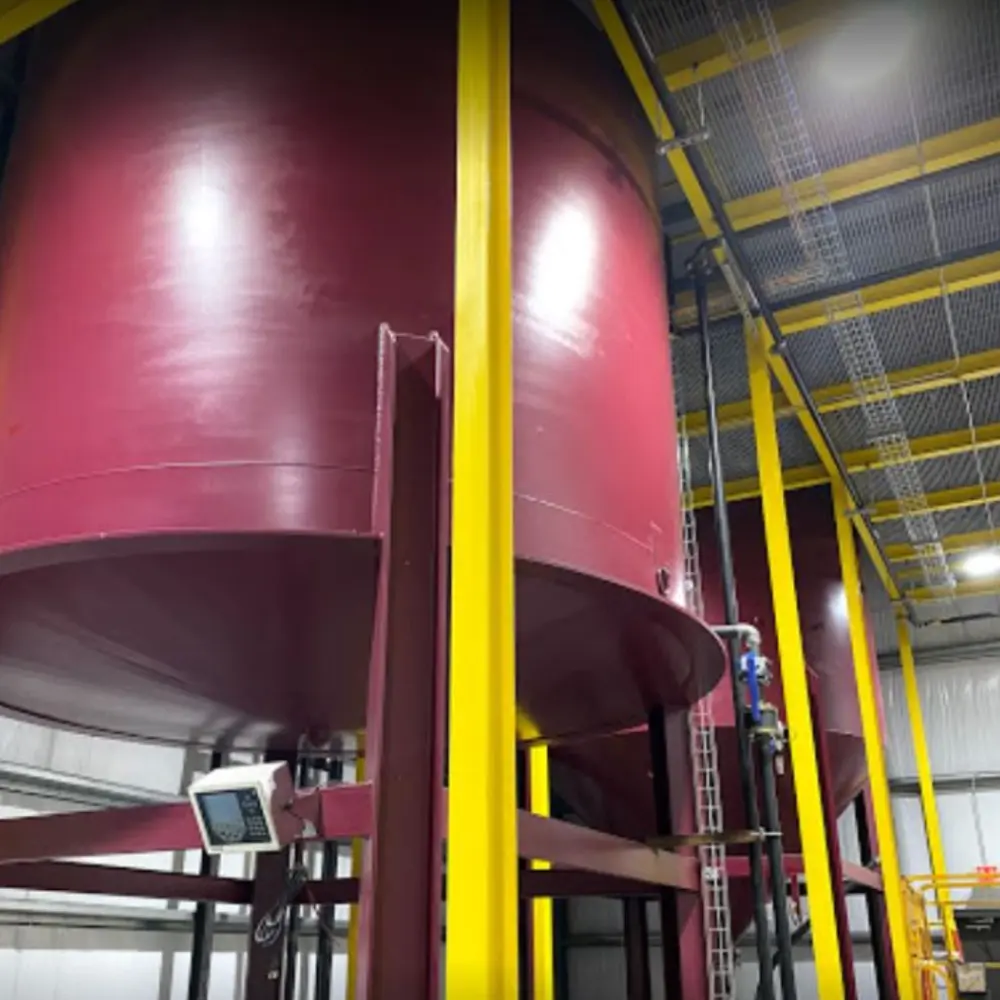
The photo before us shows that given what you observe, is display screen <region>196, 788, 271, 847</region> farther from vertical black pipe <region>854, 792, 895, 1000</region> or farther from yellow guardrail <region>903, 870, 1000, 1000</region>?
yellow guardrail <region>903, 870, 1000, 1000</region>

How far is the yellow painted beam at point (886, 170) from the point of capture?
672 cm

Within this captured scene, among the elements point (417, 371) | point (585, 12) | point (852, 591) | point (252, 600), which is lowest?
point (252, 600)

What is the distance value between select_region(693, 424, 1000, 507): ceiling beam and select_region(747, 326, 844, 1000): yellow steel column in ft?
7.25

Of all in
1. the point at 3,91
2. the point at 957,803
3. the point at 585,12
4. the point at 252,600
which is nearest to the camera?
the point at 252,600

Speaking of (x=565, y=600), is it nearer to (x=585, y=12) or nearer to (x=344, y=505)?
(x=344, y=505)

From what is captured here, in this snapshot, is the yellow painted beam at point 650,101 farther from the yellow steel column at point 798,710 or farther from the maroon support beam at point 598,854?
the maroon support beam at point 598,854

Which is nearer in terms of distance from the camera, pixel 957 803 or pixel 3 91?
pixel 3 91

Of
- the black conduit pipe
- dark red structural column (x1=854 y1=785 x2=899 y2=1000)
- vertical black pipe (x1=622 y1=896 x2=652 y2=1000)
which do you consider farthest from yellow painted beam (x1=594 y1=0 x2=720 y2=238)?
dark red structural column (x1=854 y1=785 x2=899 y2=1000)

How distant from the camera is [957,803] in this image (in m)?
14.7

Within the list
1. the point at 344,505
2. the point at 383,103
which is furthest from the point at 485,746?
the point at 383,103

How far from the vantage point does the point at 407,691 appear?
124 inches

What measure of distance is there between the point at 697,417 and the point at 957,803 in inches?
325

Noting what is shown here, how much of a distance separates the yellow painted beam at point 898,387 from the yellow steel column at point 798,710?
1.45 meters

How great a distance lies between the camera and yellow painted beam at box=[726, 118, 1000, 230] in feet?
22.1
